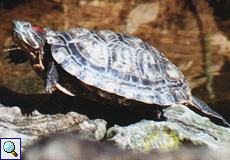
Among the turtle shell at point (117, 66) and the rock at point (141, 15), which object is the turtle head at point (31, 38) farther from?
the rock at point (141, 15)

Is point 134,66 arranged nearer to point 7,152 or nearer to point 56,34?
point 56,34

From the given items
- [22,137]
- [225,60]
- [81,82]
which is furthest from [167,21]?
[22,137]

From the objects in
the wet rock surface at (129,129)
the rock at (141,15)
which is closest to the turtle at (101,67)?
the wet rock surface at (129,129)

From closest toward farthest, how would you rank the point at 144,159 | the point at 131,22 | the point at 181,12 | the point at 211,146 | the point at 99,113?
1. the point at 144,159
2. the point at 211,146
3. the point at 99,113
4. the point at 131,22
5. the point at 181,12

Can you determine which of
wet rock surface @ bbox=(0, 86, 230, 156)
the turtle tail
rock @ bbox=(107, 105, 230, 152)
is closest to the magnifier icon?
wet rock surface @ bbox=(0, 86, 230, 156)

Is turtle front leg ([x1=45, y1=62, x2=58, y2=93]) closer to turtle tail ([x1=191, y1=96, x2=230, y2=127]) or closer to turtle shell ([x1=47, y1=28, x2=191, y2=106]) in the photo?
turtle shell ([x1=47, y1=28, x2=191, y2=106])

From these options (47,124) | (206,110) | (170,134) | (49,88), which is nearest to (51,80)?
(49,88)
